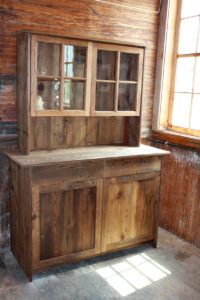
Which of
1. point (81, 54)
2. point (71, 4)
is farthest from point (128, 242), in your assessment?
point (71, 4)

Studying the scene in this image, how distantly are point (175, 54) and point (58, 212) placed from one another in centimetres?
208

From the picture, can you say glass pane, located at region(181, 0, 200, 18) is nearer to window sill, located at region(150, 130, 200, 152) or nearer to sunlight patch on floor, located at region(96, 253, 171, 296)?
window sill, located at region(150, 130, 200, 152)

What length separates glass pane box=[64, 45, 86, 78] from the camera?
97.4 inches

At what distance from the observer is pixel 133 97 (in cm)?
289

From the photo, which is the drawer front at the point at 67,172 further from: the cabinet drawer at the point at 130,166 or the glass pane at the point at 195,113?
the glass pane at the point at 195,113

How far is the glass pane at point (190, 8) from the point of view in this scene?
3033mm

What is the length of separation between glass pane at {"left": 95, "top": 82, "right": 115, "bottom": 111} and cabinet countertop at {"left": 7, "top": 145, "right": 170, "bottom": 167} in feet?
1.26

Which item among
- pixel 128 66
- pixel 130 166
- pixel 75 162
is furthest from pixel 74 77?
pixel 130 166

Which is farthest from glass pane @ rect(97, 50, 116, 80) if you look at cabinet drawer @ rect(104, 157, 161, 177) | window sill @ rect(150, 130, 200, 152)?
window sill @ rect(150, 130, 200, 152)

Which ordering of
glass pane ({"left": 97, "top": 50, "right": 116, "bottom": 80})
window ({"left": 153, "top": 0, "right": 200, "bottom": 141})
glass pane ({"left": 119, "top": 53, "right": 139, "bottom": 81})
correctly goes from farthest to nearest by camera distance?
window ({"left": 153, "top": 0, "right": 200, "bottom": 141}), glass pane ({"left": 119, "top": 53, "right": 139, "bottom": 81}), glass pane ({"left": 97, "top": 50, "right": 116, "bottom": 80})

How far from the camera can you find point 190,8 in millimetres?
3109

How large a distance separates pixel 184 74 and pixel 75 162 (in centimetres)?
160

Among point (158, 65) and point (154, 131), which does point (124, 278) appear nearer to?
point (154, 131)

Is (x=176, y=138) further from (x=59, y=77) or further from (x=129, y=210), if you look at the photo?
(x=59, y=77)
